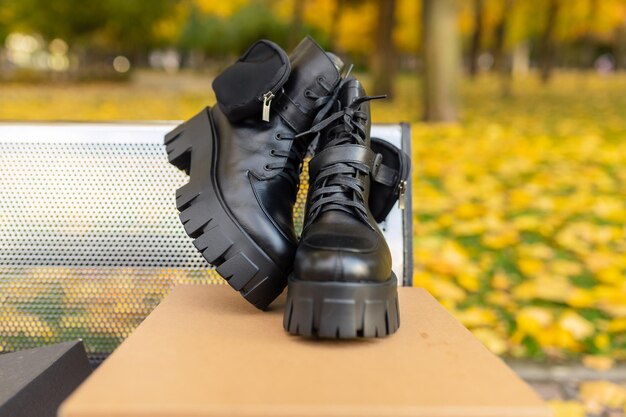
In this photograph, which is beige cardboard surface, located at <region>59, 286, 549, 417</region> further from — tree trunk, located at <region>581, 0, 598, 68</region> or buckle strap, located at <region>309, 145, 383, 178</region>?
tree trunk, located at <region>581, 0, 598, 68</region>

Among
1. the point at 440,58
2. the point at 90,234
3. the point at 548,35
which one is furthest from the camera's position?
the point at 548,35

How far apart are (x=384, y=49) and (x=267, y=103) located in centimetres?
1336

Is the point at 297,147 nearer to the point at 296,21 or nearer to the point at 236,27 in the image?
the point at 296,21

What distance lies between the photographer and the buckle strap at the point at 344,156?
1559 millimetres

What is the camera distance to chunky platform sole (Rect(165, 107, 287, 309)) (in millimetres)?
1457

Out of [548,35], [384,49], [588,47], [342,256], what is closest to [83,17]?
[384,49]

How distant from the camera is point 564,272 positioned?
3367mm

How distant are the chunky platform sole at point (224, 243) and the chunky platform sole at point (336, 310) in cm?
17

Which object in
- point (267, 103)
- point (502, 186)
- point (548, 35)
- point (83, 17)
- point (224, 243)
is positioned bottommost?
point (502, 186)

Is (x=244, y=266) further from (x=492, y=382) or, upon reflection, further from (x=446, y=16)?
(x=446, y=16)

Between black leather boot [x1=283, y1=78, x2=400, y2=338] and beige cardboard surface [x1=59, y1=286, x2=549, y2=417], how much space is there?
0.15 ft

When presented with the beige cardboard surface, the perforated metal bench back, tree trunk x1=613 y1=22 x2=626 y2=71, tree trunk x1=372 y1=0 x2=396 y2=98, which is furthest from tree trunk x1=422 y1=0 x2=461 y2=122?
tree trunk x1=613 y1=22 x2=626 y2=71

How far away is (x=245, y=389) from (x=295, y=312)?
0.24 metres

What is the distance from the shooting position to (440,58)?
978cm
